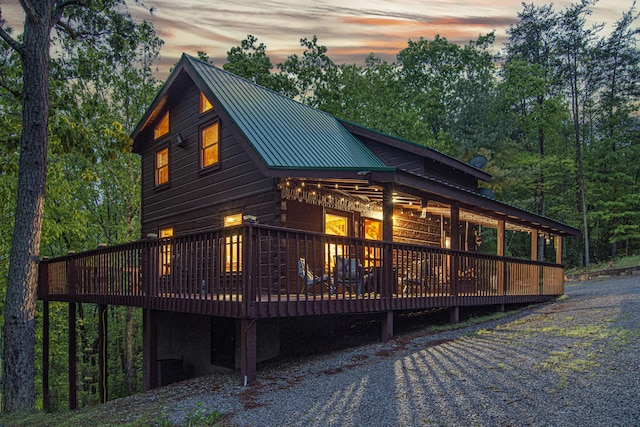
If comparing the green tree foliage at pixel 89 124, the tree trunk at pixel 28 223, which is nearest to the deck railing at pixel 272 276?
the tree trunk at pixel 28 223

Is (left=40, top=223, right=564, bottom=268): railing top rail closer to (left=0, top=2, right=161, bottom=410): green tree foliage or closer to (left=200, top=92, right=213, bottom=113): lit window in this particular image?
(left=0, top=2, right=161, bottom=410): green tree foliage

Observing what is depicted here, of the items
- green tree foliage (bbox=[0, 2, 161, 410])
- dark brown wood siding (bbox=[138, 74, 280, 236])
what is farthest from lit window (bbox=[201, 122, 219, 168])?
green tree foliage (bbox=[0, 2, 161, 410])

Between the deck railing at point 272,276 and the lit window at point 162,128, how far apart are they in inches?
202

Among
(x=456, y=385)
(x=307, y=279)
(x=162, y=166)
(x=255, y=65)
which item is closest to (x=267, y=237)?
(x=307, y=279)

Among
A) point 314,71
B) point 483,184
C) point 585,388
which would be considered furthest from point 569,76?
point 585,388

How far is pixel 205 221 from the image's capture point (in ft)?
45.7

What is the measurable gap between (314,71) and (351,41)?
19.3 m

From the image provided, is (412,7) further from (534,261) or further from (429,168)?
(534,261)

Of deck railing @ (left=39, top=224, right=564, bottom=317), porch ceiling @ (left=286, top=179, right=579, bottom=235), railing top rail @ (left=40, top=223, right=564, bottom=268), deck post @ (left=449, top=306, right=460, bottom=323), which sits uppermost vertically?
porch ceiling @ (left=286, top=179, right=579, bottom=235)

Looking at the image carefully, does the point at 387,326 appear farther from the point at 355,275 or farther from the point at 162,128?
the point at 162,128

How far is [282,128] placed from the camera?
13250mm

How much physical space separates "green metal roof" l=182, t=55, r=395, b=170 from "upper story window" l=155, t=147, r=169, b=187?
3.45 metres

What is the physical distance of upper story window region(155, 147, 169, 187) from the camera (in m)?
16.4

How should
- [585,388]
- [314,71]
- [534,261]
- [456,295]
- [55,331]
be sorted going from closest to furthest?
[585,388], [456,295], [534,261], [55,331], [314,71]
